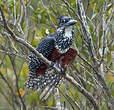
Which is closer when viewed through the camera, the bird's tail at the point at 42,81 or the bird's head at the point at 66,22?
the bird's head at the point at 66,22

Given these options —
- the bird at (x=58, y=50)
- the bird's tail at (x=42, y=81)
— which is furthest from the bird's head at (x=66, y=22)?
the bird's tail at (x=42, y=81)

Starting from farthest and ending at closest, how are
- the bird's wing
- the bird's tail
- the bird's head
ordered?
the bird's tail
the bird's wing
the bird's head

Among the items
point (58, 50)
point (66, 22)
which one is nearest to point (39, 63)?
point (58, 50)

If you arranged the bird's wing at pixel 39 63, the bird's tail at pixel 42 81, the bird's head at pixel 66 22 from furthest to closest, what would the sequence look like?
1. the bird's tail at pixel 42 81
2. the bird's wing at pixel 39 63
3. the bird's head at pixel 66 22

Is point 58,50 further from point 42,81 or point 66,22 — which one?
point 42,81

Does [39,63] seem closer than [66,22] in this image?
No

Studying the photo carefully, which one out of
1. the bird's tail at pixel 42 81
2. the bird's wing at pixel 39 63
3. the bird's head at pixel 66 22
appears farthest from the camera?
the bird's tail at pixel 42 81

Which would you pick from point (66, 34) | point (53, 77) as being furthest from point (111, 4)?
point (53, 77)

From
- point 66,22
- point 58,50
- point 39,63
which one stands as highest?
point 66,22

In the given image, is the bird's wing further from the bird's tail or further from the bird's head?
the bird's head

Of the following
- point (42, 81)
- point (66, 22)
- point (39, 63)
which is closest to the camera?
point (66, 22)

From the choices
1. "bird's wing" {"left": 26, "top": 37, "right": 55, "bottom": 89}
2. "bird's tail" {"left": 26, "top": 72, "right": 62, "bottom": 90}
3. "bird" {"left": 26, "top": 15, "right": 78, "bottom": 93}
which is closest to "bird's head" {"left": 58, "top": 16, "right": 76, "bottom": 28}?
"bird" {"left": 26, "top": 15, "right": 78, "bottom": 93}

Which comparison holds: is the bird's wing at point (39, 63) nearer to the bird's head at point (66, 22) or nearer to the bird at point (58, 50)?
the bird at point (58, 50)

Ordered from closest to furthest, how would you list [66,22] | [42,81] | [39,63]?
[66,22] → [39,63] → [42,81]
